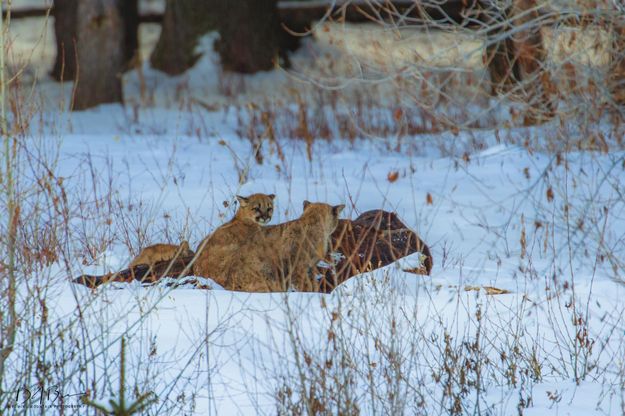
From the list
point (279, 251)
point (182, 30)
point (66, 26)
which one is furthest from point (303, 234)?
point (66, 26)

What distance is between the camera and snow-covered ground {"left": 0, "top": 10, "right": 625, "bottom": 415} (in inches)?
177

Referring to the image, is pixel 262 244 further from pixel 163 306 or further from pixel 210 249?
pixel 163 306

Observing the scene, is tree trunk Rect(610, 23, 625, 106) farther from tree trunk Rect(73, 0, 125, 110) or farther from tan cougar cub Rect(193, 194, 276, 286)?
tree trunk Rect(73, 0, 125, 110)

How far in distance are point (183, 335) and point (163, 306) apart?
345mm

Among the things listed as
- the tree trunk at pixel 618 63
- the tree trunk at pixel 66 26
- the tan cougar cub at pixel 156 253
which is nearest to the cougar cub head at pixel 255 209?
the tan cougar cub at pixel 156 253

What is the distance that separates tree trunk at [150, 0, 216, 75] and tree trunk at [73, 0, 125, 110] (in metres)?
2.95

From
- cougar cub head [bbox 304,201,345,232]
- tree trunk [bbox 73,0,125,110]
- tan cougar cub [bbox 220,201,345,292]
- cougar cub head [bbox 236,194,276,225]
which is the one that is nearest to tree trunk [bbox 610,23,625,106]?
cougar cub head [bbox 304,201,345,232]

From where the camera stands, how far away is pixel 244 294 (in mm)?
5785

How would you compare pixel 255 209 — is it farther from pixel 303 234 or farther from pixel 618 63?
pixel 618 63

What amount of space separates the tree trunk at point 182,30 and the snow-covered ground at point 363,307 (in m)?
7.20

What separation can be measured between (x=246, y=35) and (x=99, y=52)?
13.6ft

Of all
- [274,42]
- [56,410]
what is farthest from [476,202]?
[274,42]

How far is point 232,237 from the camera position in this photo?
6.26 metres

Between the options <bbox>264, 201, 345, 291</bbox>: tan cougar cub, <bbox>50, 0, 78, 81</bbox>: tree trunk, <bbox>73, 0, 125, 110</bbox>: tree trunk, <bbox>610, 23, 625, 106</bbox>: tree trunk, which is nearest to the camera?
<bbox>264, 201, 345, 291</bbox>: tan cougar cub
